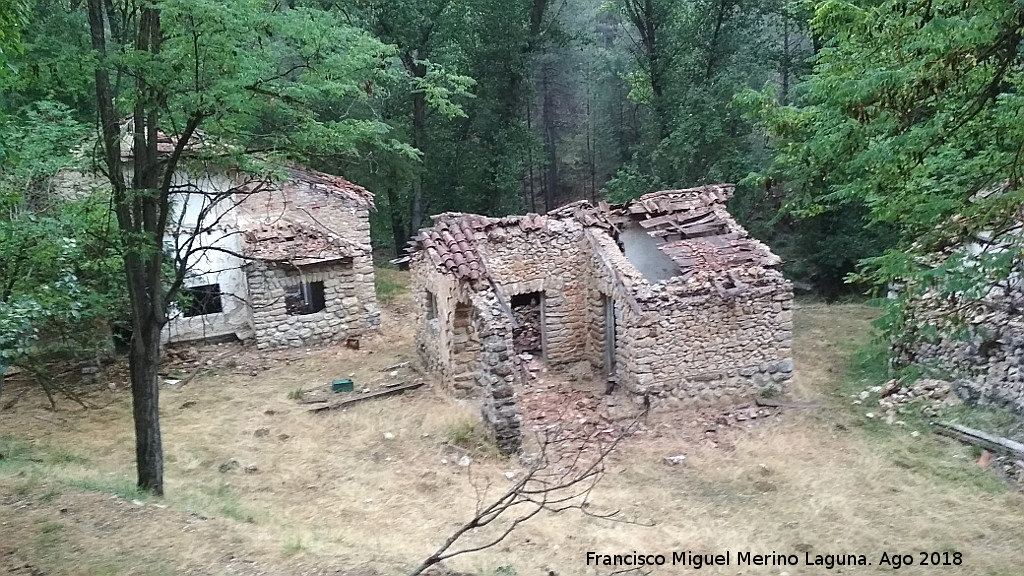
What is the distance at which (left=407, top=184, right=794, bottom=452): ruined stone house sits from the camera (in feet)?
35.8

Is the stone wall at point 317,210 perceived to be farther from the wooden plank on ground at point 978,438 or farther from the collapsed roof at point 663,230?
the wooden plank on ground at point 978,438

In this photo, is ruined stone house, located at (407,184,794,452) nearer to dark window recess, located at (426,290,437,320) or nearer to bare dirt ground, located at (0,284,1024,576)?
dark window recess, located at (426,290,437,320)

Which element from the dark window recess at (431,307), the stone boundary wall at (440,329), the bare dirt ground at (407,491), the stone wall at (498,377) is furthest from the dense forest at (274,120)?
the dark window recess at (431,307)

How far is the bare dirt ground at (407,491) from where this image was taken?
629 cm

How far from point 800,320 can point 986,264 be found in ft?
39.6

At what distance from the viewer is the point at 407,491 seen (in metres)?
8.78

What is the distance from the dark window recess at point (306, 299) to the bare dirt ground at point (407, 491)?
8.03ft

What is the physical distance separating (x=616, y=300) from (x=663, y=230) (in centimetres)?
178

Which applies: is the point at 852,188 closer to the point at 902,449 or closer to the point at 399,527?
the point at 902,449

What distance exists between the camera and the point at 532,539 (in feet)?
24.7

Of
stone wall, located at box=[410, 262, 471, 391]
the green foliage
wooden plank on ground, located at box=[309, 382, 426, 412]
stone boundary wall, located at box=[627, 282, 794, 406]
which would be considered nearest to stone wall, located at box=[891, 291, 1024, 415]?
stone boundary wall, located at box=[627, 282, 794, 406]

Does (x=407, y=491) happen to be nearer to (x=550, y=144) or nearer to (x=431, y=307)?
(x=431, y=307)

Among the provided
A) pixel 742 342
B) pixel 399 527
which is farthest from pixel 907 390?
pixel 399 527

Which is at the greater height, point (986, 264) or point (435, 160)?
point (435, 160)
